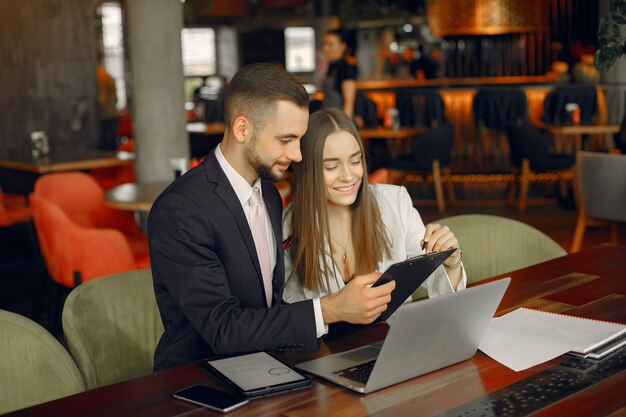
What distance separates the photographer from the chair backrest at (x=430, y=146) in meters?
8.23

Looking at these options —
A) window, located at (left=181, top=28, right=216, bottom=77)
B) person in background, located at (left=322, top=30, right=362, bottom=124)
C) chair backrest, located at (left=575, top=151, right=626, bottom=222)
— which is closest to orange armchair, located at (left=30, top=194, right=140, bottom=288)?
chair backrest, located at (left=575, top=151, right=626, bottom=222)

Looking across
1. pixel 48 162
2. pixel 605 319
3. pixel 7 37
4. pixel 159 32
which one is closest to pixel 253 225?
pixel 605 319

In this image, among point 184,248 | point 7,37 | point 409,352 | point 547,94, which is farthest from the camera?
point 547,94

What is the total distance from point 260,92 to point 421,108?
326 inches

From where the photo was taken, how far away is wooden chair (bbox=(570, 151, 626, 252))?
5.39 m

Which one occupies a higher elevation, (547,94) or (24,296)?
(547,94)

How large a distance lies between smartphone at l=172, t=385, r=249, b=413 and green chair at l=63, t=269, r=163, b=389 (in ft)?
1.97

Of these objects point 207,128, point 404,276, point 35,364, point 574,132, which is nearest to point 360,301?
point 404,276

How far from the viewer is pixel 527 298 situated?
2.37 m

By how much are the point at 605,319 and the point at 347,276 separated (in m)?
0.77

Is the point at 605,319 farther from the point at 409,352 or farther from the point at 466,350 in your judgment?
the point at 409,352

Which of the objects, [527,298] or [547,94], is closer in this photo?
[527,298]

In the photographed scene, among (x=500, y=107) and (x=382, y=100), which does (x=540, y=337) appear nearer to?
(x=500, y=107)

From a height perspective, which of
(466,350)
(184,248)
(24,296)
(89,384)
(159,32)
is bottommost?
(24,296)
